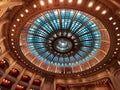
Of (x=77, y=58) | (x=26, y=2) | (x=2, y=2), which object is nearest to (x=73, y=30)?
(x=77, y=58)

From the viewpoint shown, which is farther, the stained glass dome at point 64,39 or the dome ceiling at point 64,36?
the stained glass dome at point 64,39

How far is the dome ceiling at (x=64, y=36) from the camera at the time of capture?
50.6ft

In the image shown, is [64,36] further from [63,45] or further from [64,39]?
[63,45]

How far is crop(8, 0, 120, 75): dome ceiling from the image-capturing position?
1542 cm

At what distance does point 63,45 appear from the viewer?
23438 millimetres

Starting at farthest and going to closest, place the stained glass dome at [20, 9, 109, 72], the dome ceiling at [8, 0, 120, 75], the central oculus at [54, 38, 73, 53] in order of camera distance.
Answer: the central oculus at [54, 38, 73, 53] < the stained glass dome at [20, 9, 109, 72] < the dome ceiling at [8, 0, 120, 75]

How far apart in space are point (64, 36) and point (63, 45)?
7.53ft

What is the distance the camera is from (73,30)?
70.1ft

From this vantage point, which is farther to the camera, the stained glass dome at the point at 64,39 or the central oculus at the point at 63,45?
the central oculus at the point at 63,45

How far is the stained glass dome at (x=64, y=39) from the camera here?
759 inches

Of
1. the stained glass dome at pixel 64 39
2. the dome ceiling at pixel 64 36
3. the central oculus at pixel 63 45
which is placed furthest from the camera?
the central oculus at pixel 63 45

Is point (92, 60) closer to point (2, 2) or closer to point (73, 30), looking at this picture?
point (73, 30)

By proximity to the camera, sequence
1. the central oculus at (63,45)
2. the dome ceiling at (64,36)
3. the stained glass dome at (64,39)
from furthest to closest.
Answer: the central oculus at (63,45) < the stained glass dome at (64,39) < the dome ceiling at (64,36)

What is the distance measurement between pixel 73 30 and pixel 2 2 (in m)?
13.9
